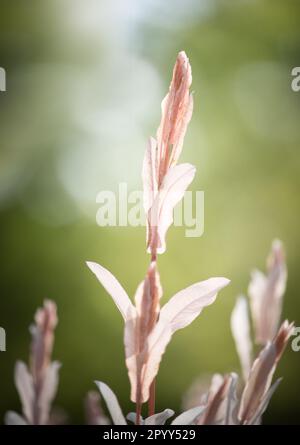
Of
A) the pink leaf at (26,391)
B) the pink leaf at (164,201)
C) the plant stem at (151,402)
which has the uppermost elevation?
the pink leaf at (164,201)

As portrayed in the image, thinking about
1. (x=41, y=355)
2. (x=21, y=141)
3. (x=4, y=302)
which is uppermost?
(x=21, y=141)

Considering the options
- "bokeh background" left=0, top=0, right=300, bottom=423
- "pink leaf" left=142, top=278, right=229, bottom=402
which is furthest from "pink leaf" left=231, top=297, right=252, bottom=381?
"bokeh background" left=0, top=0, right=300, bottom=423

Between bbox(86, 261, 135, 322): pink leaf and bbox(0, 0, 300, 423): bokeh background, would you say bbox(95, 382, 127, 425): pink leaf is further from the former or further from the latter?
bbox(0, 0, 300, 423): bokeh background

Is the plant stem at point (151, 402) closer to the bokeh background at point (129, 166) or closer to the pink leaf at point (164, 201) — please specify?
the pink leaf at point (164, 201)

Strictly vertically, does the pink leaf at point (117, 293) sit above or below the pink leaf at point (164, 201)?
below

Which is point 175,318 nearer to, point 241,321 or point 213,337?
point 241,321

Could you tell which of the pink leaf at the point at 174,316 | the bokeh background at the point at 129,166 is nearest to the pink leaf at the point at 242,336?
the pink leaf at the point at 174,316

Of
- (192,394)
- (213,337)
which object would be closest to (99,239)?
(213,337)

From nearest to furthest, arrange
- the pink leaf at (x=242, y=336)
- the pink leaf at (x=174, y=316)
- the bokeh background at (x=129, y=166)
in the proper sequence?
the pink leaf at (x=174, y=316)
the pink leaf at (x=242, y=336)
the bokeh background at (x=129, y=166)

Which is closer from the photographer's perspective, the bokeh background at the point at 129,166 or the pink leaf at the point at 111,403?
the pink leaf at the point at 111,403
